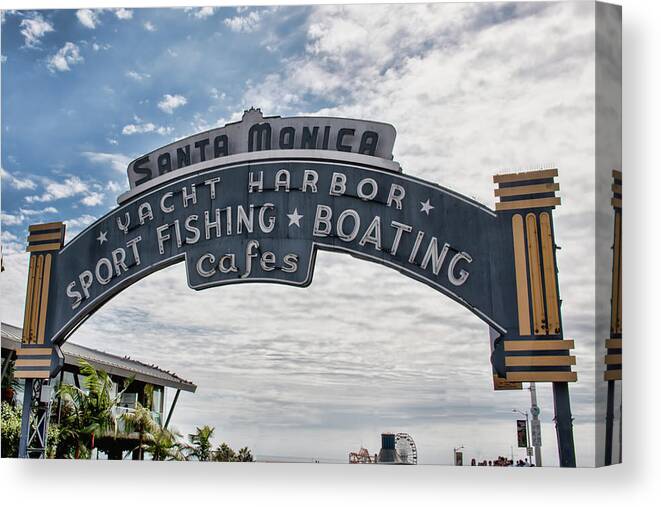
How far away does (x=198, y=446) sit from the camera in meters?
13.1

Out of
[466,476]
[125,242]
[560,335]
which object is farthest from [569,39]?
[125,242]

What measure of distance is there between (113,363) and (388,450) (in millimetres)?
4263

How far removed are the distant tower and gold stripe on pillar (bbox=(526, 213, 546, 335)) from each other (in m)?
2.44

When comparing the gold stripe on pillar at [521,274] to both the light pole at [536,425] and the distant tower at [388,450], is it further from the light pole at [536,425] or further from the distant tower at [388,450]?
the distant tower at [388,450]

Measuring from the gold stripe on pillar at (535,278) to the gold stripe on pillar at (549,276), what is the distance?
0.08 metres

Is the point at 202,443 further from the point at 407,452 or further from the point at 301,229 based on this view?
the point at 301,229

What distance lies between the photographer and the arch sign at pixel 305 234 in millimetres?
12219

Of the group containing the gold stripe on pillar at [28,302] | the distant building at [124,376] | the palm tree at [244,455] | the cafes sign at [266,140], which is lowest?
the palm tree at [244,455]

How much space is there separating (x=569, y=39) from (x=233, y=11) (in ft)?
15.6

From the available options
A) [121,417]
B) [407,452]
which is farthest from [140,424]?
[407,452]

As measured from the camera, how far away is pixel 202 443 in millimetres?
13102

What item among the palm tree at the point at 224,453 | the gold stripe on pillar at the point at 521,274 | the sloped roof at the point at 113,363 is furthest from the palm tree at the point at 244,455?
the gold stripe on pillar at the point at 521,274

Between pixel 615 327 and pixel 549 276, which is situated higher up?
pixel 549 276

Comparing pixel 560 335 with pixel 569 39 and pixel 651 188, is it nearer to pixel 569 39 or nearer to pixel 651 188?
pixel 651 188
